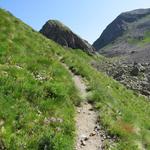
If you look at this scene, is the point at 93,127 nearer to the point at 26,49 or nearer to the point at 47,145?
the point at 47,145

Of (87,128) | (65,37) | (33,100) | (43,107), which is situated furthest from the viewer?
(65,37)

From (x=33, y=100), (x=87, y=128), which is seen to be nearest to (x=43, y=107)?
(x=33, y=100)

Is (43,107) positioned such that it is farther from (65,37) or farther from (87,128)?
(65,37)

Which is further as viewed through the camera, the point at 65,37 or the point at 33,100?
the point at 65,37

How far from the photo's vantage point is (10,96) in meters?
18.8

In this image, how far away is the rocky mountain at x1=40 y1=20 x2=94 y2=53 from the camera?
10581 centimetres

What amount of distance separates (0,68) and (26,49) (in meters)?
7.16

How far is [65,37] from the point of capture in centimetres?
10700

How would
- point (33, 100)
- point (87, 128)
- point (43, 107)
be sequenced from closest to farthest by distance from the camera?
point (43, 107)
point (87, 128)
point (33, 100)

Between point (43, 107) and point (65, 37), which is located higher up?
point (65, 37)

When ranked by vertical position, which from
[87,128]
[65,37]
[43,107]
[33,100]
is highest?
[65,37]

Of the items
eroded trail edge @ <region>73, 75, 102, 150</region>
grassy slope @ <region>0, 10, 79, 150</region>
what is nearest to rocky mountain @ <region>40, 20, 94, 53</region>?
grassy slope @ <region>0, 10, 79, 150</region>

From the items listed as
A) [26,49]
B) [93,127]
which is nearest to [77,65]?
[26,49]

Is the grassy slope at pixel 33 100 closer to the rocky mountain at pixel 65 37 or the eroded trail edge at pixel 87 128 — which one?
the eroded trail edge at pixel 87 128
